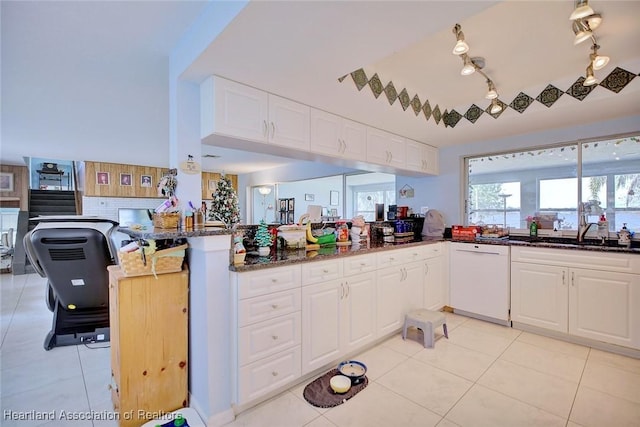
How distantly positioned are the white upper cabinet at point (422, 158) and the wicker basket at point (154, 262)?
9.27ft

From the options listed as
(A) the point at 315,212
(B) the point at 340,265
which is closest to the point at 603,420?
(B) the point at 340,265

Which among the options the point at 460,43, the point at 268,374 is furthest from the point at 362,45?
the point at 268,374

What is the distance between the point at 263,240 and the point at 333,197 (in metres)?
4.02

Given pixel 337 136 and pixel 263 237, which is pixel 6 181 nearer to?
pixel 263 237

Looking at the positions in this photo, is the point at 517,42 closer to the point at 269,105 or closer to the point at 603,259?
the point at 269,105

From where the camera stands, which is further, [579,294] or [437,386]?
[579,294]

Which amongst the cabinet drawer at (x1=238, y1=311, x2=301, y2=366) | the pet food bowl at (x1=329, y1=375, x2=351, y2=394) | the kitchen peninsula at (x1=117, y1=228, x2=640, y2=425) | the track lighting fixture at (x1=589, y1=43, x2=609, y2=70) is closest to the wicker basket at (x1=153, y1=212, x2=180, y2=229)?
the kitchen peninsula at (x1=117, y1=228, x2=640, y2=425)

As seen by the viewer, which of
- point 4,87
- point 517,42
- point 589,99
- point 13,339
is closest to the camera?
point 517,42

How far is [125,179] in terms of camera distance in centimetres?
685

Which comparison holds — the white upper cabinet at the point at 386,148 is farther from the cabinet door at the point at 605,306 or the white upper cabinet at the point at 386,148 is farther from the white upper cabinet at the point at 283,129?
the cabinet door at the point at 605,306

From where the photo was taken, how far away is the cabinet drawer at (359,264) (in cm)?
239

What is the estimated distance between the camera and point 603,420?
1.74 meters

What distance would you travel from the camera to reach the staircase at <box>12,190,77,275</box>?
19.9 ft

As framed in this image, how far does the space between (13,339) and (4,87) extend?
8.02 feet
